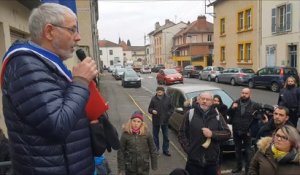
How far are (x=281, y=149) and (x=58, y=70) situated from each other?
280cm

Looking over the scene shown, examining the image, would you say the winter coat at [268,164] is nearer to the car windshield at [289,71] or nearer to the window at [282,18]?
the car windshield at [289,71]

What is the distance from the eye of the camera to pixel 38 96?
164 cm

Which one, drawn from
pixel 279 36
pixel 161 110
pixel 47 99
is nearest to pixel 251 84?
pixel 279 36

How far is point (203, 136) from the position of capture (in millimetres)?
4801

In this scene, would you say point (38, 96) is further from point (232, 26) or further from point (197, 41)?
point (197, 41)

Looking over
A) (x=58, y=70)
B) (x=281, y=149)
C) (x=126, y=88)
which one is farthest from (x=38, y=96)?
(x=126, y=88)

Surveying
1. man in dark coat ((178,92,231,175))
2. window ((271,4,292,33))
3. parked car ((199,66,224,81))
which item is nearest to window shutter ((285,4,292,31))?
window ((271,4,292,33))

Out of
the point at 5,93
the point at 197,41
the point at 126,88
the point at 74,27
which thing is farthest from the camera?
the point at 197,41

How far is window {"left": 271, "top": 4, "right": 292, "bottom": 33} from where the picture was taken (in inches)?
968

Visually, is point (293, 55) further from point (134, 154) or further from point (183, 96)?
point (134, 154)

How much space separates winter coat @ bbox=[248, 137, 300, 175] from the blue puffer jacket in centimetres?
244

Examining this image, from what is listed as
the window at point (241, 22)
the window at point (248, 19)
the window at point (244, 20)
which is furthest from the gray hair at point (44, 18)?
the window at point (241, 22)

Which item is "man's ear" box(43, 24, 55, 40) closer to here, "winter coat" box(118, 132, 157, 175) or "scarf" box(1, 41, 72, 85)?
"scarf" box(1, 41, 72, 85)

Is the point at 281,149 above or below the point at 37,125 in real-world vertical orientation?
below
